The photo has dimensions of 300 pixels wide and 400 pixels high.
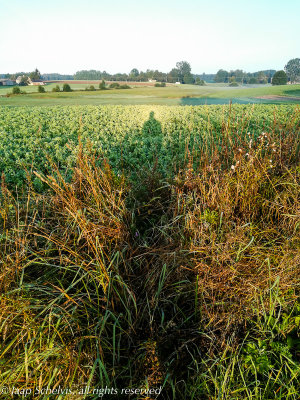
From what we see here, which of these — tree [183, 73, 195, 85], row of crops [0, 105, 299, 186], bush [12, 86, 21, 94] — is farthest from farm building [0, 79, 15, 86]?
row of crops [0, 105, 299, 186]

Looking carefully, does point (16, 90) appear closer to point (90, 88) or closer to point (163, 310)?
point (90, 88)

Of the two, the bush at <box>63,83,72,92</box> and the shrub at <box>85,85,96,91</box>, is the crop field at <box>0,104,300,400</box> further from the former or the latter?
the bush at <box>63,83,72,92</box>

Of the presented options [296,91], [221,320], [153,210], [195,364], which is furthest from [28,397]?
[296,91]

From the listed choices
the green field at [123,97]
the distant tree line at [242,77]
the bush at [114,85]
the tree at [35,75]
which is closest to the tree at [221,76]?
the distant tree line at [242,77]

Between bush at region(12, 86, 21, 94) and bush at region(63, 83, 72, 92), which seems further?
bush at region(63, 83, 72, 92)

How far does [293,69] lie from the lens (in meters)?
38.7

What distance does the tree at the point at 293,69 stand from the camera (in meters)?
37.5

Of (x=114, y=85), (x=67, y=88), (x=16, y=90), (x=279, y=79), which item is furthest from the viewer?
(x=279, y=79)

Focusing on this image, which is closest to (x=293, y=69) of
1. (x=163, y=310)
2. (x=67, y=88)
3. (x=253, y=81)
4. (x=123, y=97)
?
(x=253, y=81)

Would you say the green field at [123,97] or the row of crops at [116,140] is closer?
the row of crops at [116,140]

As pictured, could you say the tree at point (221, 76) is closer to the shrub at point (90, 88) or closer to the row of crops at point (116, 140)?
the shrub at point (90, 88)

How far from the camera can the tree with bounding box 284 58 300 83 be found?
123 ft

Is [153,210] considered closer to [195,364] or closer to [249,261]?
[249,261]

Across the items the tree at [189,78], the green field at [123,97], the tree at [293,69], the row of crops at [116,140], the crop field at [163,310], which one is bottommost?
the crop field at [163,310]
